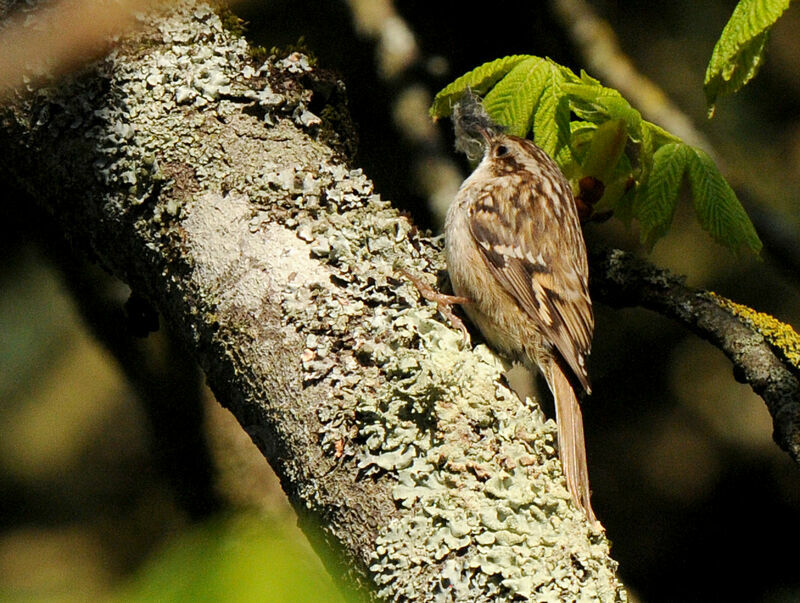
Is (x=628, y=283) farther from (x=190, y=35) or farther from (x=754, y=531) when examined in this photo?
(x=754, y=531)

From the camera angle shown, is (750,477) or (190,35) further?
(750,477)

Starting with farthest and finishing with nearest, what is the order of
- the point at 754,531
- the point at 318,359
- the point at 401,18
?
the point at 754,531, the point at 401,18, the point at 318,359

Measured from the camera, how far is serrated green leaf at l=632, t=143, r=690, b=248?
197cm

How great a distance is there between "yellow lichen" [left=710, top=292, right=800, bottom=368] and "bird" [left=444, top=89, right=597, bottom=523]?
391mm

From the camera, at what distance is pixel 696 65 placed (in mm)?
3479

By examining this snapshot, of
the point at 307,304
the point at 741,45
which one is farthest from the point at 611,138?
the point at 307,304

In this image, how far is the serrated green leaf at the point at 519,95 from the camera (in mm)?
1935

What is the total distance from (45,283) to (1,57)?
5.42 ft

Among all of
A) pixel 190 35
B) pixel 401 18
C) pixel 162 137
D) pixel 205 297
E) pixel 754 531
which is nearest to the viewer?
pixel 205 297

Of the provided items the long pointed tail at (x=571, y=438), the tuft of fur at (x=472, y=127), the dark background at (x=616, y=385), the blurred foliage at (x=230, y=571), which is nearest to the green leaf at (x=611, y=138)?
the tuft of fur at (x=472, y=127)

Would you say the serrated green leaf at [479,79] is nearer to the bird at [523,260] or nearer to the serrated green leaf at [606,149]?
the bird at [523,260]

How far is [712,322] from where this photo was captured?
2113 mm

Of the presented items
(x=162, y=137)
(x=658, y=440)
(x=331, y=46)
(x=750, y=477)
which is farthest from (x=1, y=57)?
(x=750, y=477)

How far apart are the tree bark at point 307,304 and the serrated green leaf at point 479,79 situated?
0.90 feet
